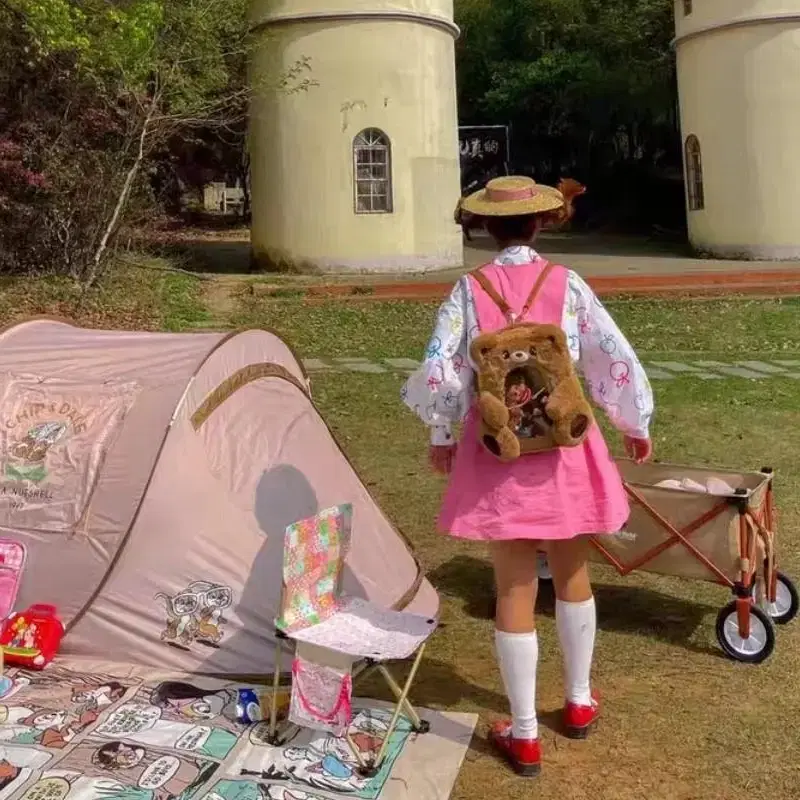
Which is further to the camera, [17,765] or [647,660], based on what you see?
[647,660]

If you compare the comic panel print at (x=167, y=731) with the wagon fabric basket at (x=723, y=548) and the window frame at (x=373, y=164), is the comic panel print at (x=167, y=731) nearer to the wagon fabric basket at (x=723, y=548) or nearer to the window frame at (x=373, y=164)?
the wagon fabric basket at (x=723, y=548)

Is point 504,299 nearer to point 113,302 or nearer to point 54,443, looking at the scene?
point 54,443

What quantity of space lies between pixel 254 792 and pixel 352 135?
1462cm

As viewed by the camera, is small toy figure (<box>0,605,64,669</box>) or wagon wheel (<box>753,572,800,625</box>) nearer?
small toy figure (<box>0,605,64,669</box>)

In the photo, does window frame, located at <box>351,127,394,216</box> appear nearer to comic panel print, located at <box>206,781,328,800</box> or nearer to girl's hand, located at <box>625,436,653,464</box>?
girl's hand, located at <box>625,436,653,464</box>

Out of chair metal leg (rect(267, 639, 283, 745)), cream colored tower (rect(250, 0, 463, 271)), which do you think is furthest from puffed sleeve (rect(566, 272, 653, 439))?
cream colored tower (rect(250, 0, 463, 271))

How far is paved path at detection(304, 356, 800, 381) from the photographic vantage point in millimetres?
10625

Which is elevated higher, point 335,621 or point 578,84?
point 578,84

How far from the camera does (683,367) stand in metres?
11.1

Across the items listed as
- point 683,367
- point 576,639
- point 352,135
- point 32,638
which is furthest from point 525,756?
point 352,135

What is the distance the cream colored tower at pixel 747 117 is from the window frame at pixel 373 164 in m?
5.84

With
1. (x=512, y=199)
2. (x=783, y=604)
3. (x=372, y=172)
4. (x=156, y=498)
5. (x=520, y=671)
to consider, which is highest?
(x=372, y=172)

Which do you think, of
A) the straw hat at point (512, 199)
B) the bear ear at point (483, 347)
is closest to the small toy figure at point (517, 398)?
the bear ear at point (483, 347)

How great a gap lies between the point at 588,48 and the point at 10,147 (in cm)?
1936
